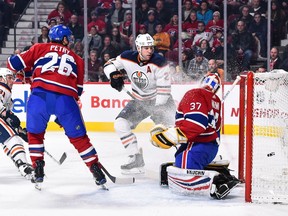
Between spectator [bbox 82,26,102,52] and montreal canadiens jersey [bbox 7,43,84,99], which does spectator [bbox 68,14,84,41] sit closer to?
spectator [bbox 82,26,102,52]

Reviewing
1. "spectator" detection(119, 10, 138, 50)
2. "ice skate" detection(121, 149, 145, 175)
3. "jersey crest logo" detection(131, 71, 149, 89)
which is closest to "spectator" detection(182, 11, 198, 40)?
"spectator" detection(119, 10, 138, 50)

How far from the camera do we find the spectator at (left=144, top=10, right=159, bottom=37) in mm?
8680

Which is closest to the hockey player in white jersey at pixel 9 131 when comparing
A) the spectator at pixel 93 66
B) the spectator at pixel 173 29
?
the spectator at pixel 93 66

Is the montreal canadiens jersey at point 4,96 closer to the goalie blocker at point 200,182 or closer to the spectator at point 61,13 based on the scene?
the goalie blocker at point 200,182

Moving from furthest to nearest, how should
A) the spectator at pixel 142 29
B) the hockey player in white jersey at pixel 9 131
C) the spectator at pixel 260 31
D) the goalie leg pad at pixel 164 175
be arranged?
the spectator at pixel 142 29
the spectator at pixel 260 31
the hockey player in white jersey at pixel 9 131
the goalie leg pad at pixel 164 175

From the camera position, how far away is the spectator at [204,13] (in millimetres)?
8677

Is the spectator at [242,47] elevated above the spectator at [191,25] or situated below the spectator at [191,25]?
below

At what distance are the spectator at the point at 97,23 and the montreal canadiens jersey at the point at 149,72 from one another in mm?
3340

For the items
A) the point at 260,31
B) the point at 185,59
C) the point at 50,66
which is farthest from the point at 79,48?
the point at 50,66

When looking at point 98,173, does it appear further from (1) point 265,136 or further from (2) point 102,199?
(1) point 265,136

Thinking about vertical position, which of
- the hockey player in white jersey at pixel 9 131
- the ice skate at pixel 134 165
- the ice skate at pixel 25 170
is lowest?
the ice skate at pixel 134 165

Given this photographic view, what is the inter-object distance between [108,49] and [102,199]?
4.69 metres

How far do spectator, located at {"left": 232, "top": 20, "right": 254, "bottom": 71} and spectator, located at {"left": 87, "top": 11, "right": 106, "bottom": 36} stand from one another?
172 cm

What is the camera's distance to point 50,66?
175 inches
